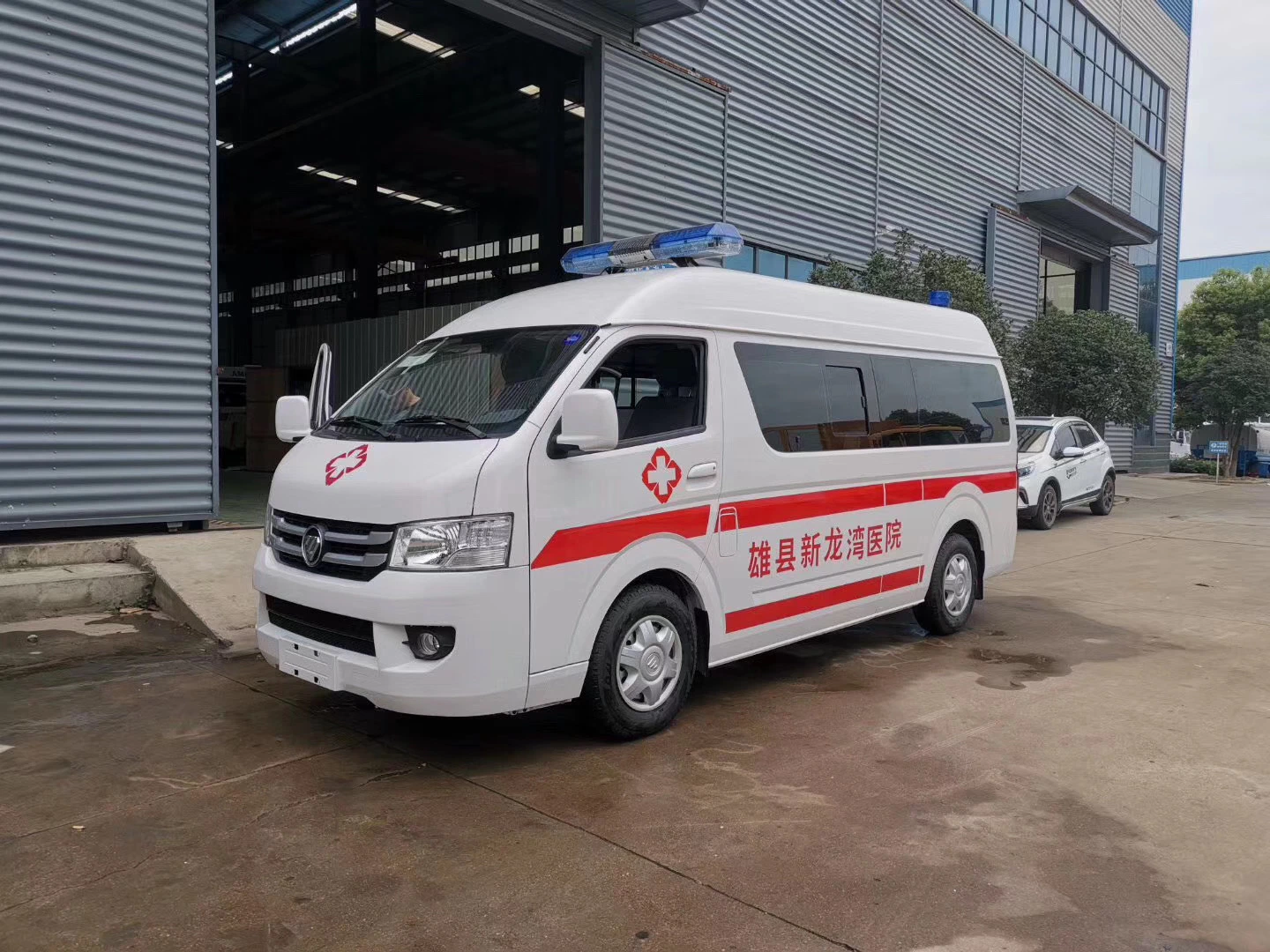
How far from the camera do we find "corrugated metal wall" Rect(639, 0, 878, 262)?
14.2 m

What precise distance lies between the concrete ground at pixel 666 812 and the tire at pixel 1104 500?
10801 mm

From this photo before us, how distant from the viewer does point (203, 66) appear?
29.0 feet

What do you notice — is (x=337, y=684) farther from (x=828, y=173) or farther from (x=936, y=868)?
(x=828, y=173)

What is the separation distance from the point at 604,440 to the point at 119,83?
6720 millimetres

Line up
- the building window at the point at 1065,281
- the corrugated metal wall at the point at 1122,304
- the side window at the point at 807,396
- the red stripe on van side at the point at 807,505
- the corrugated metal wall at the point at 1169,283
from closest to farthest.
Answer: the red stripe on van side at the point at 807,505 → the side window at the point at 807,396 → the building window at the point at 1065,281 → the corrugated metal wall at the point at 1122,304 → the corrugated metal wall at the point at 1169,283

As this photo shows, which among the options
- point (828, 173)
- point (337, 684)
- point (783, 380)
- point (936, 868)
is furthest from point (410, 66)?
point (936, 868)

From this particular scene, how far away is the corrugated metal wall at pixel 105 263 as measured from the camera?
306 inches

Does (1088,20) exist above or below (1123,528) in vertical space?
above

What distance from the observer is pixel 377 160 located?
2136cm

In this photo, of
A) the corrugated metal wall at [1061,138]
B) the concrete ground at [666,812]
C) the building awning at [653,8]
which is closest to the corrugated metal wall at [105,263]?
the concrete ground at [666,812]

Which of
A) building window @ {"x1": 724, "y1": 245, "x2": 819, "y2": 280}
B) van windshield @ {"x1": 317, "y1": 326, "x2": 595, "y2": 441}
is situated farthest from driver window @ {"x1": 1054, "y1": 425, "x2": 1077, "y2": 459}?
van windshield @ {"x1": 317, "y1": 326, "x2": 595, "y2": 441}

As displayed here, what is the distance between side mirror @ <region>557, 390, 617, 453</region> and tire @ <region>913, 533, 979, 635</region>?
3.71 meters

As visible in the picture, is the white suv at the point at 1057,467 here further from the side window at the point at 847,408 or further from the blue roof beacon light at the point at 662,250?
the blue roof beacon light at the point at 662,250

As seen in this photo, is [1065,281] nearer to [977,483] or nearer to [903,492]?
[977,483]
